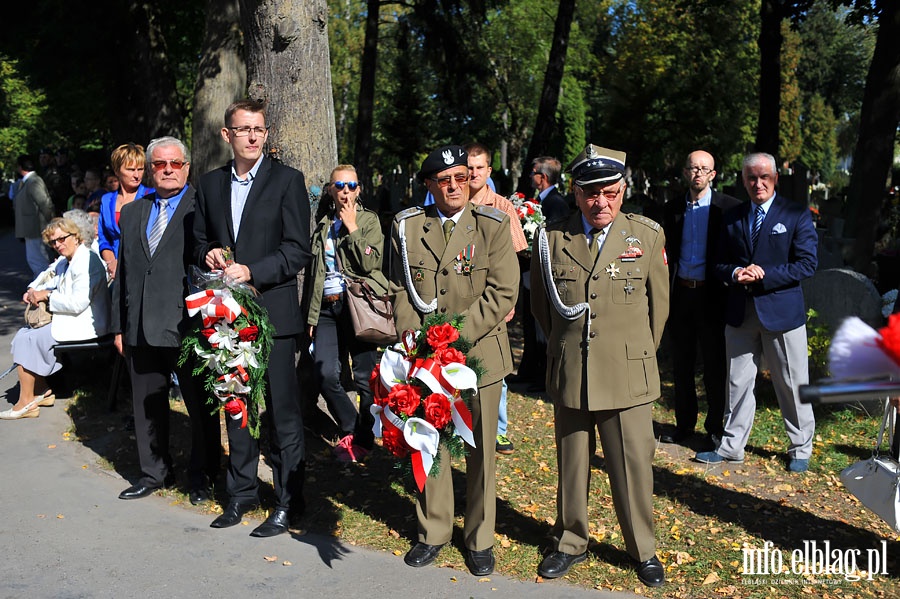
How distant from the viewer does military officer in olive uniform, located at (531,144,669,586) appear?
4.84m

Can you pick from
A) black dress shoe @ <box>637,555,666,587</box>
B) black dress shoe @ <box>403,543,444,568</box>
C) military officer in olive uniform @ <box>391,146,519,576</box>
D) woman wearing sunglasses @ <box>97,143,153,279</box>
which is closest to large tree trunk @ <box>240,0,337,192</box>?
woman wearing sunglasses @ <box>97,143,153,279</box>

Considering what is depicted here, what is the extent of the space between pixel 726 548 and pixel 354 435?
294 centimetres

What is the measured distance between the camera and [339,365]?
6.98m

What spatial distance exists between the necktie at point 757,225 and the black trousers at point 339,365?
2905 millimetres

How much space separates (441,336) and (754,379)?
10.4ft

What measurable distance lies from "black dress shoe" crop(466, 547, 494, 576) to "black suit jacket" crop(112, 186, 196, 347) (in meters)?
2.40

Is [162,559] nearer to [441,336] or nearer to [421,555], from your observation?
[421,555]

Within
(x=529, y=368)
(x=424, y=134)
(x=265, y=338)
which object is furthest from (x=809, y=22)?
(x=265, y=338)

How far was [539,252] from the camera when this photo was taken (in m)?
5.06

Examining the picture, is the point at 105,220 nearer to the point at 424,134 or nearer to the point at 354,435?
the point at 354,435

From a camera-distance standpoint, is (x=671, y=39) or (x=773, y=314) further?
(x=671, y=39)

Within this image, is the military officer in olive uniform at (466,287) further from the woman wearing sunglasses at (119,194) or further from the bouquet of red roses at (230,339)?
the woman wearing sunglasses at (119,194)

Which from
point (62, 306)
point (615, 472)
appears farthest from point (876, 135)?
point (62, 306)

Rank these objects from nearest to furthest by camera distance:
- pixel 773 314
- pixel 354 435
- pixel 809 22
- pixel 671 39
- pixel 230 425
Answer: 1. pixel 230 425
2. pixel 773 314
3. pixel 354 435
4. pixel 671 39
5. pixel 809 22
